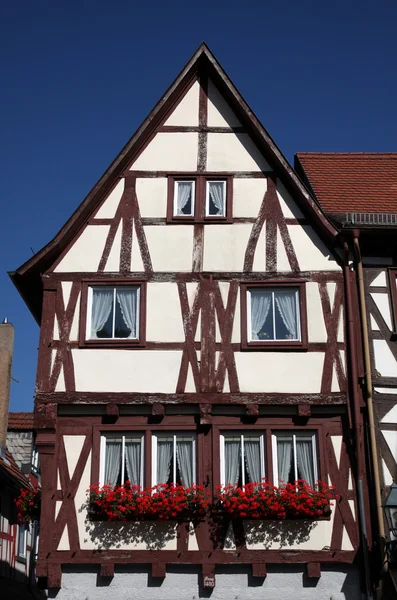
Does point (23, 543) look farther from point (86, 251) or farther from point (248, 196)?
point (248, 196)

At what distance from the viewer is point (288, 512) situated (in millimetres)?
16453

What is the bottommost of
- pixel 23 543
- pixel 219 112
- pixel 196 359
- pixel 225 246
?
pixel 23 543

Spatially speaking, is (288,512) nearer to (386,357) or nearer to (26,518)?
Result: (386,357)

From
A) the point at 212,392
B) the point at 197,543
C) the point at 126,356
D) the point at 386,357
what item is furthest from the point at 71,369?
the point at 386,357

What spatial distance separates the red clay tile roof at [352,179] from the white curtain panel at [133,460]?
6800 mm

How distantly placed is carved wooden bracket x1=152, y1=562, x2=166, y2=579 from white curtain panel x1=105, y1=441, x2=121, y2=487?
5.54ft

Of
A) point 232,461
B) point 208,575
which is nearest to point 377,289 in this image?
point 232,461

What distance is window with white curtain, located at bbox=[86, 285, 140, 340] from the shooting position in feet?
58.8

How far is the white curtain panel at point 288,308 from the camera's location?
17969 mm

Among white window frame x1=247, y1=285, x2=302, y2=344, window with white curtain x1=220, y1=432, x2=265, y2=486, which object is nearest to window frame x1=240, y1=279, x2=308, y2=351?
white window frame x1=247, y1=285, x2=302, y2=344

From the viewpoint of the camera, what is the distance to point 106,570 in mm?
16219

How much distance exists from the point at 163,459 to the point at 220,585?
8.31 feet

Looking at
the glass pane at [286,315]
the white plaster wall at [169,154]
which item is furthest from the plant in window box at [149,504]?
the white plaster wall at [169,154]

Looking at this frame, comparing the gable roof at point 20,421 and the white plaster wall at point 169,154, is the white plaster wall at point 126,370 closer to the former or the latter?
the white plaster wall at point 169,154
